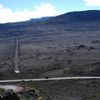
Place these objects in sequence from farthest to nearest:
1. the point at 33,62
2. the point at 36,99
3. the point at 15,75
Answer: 1. the point at 33,62
2. the point at 15,75
3. the point at 36,99

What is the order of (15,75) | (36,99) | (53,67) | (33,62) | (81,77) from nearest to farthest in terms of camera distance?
1. (36,99)
2. (81,77)
3. (15,75)
4. (53,67)
5. (33,62)

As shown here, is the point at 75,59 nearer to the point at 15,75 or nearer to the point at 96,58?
the point at 96,58

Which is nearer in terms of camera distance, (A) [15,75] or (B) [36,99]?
(B) [36,99]

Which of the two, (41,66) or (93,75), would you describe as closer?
(93,75)

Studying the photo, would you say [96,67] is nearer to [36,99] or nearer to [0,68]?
[0,68]

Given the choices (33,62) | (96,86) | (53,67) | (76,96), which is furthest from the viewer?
(33,62)

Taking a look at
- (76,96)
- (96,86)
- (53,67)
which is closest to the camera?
(76,96)

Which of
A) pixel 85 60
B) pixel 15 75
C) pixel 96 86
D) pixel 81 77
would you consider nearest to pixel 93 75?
pixel 81 77

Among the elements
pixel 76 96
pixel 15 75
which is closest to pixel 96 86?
pixel 76 96
